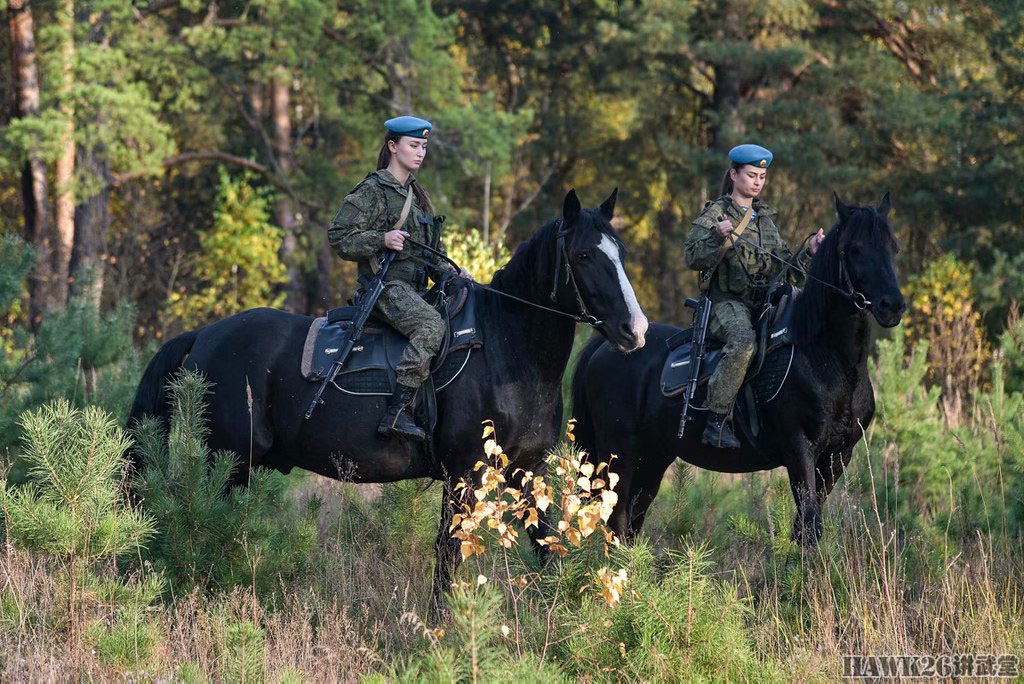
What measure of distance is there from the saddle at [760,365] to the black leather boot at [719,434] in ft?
0.31

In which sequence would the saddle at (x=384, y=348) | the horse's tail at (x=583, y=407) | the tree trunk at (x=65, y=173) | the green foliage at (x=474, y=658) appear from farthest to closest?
the tree trunk at (x=65, y=173) → the horse's tail at (x=583, y=407) → the saddle at (x=384, y=348) → the green foliage at (x=474, y=658)

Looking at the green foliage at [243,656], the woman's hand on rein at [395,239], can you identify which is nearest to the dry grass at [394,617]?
the green foliage at [243,656]

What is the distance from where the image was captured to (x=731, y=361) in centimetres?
703

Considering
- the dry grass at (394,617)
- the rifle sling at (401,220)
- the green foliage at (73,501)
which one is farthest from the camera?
the rifle sling at (401,220)

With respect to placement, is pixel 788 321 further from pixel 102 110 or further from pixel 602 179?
pixel 602 179

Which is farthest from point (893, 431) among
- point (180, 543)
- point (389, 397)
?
point (180, 543)

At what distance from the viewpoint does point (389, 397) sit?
249 inches

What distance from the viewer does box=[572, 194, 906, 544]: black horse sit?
21.8 ft

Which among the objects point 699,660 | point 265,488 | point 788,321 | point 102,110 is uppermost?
point 102,110

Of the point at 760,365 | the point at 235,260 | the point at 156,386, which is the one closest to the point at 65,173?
the point at 235,260

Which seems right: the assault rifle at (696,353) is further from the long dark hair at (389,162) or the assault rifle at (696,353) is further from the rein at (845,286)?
the long dark hair at (389,162)

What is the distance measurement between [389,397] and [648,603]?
223 cm

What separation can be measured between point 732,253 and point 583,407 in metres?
1.59

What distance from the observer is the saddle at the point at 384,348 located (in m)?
6.24
